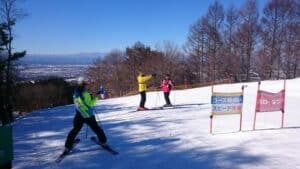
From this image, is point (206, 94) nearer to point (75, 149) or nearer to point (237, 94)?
point (237, 94)

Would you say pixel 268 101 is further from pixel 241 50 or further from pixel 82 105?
pixel 241 50

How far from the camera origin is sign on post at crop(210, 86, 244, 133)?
10039mm

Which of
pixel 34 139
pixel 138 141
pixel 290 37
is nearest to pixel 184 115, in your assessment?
pixel 138 141

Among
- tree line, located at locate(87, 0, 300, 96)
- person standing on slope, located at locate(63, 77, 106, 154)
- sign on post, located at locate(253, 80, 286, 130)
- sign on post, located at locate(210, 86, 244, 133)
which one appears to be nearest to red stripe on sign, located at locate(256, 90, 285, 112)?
sign on post, located at locate(253, 80, 286, 130)

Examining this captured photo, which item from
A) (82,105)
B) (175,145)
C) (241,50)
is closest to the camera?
(82,105)

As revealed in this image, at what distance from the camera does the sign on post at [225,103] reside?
10039 millimetres

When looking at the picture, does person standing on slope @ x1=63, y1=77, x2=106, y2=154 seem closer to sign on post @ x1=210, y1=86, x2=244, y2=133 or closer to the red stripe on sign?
sign on post @ x1=210, y1=86, x2=244, y2=133

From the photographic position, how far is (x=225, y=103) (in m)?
10.2

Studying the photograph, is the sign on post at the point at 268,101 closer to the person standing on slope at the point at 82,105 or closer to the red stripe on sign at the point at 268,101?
the red stripe on sign at the point at 268,101

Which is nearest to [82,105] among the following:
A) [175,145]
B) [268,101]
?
[175,145]

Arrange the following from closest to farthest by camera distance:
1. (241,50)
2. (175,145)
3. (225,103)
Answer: (175,145) < (225,103) < (241,50)

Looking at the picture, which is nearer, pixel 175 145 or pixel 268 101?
pixel 175 145

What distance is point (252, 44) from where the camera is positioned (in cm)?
4594

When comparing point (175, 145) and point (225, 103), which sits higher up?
point (225, 103)
